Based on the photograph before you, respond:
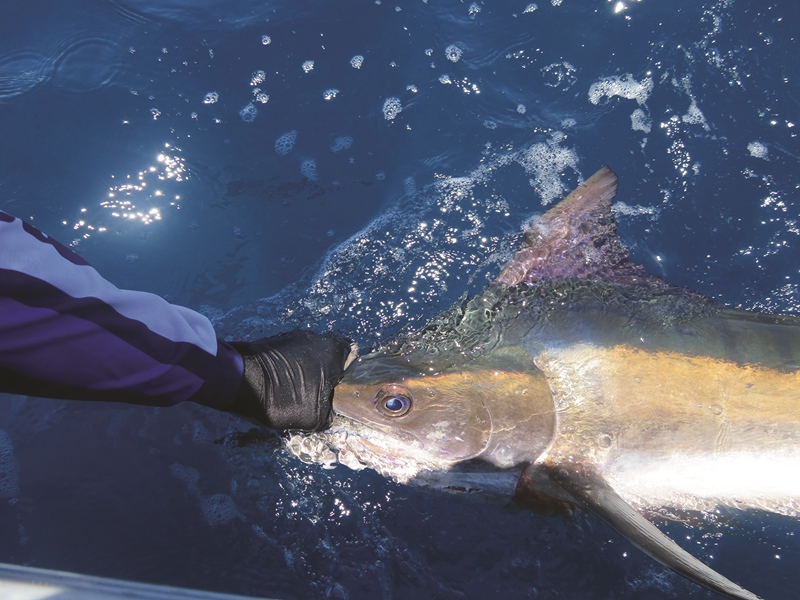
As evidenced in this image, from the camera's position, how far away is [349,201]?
4.04m

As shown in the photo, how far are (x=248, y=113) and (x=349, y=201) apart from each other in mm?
1082

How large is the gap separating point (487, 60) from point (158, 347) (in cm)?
350

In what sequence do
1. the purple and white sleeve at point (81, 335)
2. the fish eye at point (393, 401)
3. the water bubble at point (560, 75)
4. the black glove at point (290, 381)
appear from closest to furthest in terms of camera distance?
1. the purple and white sleeve at point (81, 335)
2. the black glove at point (290, 381)
3. the fish eye at point (393, 401)
4. the water bubble at point (560, 75)

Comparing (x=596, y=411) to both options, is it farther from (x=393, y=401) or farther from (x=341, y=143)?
(x=341, y=143)

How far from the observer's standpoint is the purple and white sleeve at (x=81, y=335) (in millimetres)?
1673

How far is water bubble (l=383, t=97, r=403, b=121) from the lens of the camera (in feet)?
14.1

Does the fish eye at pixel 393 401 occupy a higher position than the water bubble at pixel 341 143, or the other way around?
the water bubble at pixel 341 143

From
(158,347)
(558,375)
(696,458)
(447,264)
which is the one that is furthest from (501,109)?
(158,347)

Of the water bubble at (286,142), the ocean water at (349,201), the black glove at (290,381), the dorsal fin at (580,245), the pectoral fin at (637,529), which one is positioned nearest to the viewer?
the pectoral fin at (637,529)

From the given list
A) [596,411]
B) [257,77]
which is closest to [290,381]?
[596,411]

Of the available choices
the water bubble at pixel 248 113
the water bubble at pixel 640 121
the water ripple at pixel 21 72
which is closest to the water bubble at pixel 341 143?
the water bubble at pixel 248 113

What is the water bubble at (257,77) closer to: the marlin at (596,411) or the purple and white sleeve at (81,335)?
the marlin at (596,411)

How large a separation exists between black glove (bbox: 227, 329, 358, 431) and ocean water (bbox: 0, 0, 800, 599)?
20.6 inches

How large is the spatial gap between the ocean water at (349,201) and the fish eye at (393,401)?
0.61 meters
